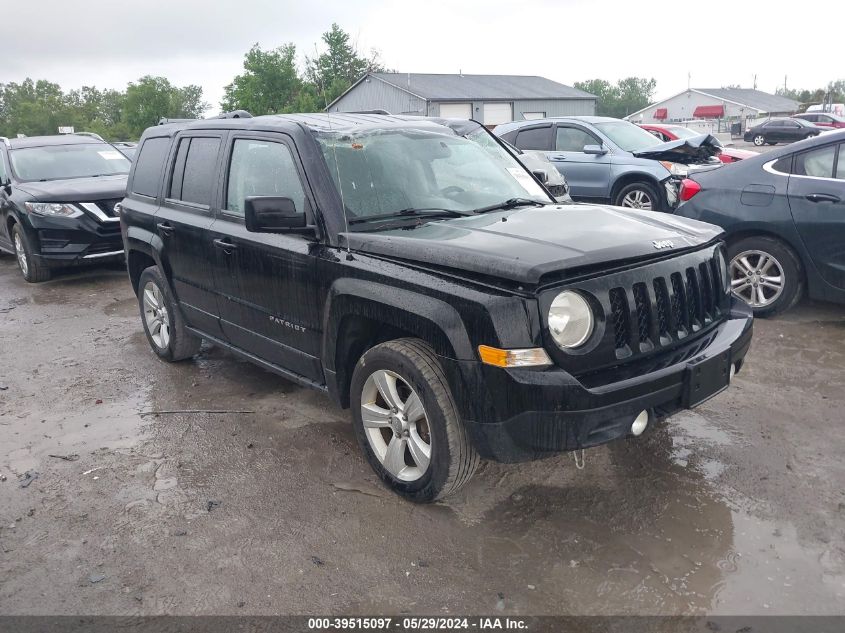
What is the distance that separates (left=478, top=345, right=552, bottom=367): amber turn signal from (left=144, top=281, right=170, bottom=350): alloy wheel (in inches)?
139

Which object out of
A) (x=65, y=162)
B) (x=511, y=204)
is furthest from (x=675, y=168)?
(x=65, y=162)

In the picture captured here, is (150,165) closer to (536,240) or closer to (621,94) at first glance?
(536,240)

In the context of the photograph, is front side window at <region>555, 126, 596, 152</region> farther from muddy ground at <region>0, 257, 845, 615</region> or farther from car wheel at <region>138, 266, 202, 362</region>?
car wheel at <region>138, 266, 202, 362</region>

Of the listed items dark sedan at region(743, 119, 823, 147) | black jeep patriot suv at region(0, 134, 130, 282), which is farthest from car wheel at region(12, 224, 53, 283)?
dark sedan at region(743, 119, 823, 147)

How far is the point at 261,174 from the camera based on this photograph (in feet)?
14.2

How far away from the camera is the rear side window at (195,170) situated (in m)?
4.75

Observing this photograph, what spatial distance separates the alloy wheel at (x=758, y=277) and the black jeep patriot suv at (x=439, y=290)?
2.49 m

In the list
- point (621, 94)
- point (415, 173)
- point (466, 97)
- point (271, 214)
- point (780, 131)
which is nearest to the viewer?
point (271, 214)

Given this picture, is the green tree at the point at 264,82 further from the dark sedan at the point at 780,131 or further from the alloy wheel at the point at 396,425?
the alloy wheel at the point at 396,425

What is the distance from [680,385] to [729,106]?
3492 inches

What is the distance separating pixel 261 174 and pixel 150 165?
175 cm

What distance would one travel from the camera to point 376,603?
290cm

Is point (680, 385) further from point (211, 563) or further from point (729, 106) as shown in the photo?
point (729, 106)

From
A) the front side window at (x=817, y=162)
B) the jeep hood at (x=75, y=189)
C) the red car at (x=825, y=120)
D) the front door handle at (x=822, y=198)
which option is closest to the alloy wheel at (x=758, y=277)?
the front door handle at (x=822, y=198)
